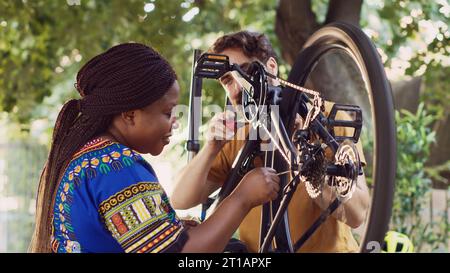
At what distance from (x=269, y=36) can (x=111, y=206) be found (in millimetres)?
4265

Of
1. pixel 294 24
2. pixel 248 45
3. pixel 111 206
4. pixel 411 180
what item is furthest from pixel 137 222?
pixel 411 180

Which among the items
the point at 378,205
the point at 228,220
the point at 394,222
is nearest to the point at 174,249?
the point at 228,220

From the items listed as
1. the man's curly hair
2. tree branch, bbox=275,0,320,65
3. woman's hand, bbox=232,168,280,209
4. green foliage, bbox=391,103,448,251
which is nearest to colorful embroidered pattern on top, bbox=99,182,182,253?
woman's hand, bbox=232,168,280,209

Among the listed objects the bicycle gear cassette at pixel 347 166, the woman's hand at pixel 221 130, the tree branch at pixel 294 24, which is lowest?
the bicycle gear cassette at pixel 347 166

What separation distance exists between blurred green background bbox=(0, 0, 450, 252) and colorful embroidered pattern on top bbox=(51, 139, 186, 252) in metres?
1.68

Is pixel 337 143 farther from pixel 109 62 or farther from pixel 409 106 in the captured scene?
pixel 409 106

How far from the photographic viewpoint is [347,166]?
148cm

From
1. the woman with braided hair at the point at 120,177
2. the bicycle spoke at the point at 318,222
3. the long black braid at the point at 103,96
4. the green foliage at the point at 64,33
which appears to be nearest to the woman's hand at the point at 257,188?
the woman with braided hair at the point at 120,177

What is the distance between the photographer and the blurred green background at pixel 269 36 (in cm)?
431

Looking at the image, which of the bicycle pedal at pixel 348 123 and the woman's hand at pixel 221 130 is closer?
the bicycle pedal at pixel 348 123

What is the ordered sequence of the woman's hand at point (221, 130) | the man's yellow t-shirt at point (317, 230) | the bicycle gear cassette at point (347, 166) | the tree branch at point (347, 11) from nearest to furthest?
the bicycle gear cassette at point (347, 166)
the man's yellow t-shirt at point (317, 230)
the woman's hand at point (221, 130)
the tree branch at point (347, 11)

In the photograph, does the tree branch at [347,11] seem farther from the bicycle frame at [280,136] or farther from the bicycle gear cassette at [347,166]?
the bicycle gear cassette at [347,166]

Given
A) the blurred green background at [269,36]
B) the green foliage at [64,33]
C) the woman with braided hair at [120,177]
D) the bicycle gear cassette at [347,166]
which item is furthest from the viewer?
the green foliage at [64,33]

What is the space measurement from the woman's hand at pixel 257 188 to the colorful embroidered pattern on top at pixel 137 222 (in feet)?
0.51
